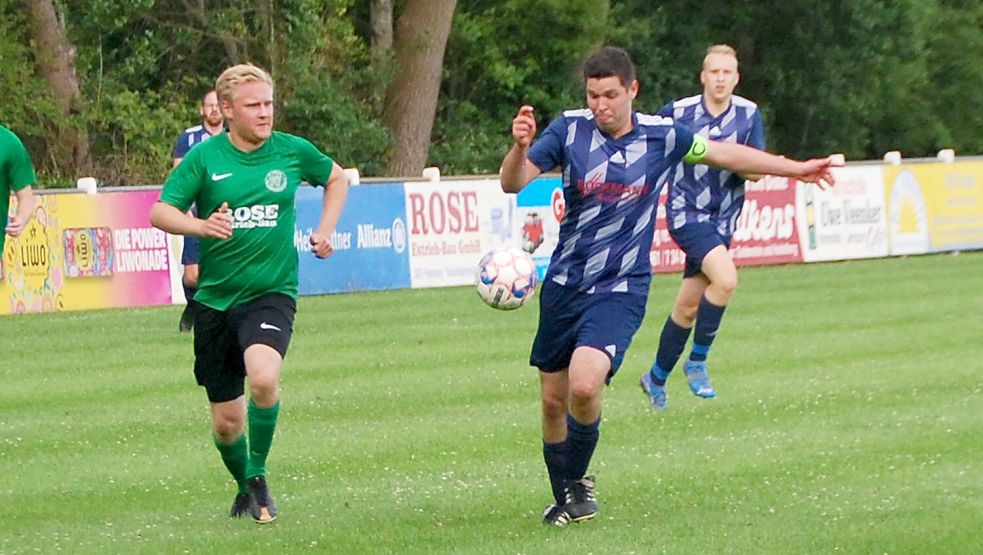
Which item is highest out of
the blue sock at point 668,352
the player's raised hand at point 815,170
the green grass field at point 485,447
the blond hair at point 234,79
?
the blond hair at point 234,79

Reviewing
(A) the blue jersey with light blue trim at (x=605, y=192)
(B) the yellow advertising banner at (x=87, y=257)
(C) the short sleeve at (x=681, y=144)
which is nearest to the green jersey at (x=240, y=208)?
(A) the blue jersey with light blue trim at (x=605, y=192)

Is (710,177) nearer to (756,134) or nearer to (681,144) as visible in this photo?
(756,134)

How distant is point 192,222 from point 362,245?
43.8 feet

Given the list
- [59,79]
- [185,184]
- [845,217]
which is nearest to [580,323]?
[185,184]

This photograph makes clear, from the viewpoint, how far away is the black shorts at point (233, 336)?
7.38 metres

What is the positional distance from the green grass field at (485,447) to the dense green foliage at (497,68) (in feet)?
44.3

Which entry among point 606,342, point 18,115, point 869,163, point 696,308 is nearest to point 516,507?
point 606,342

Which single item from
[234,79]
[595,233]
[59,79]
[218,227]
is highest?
[59,79]

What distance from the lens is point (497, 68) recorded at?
1403 inches

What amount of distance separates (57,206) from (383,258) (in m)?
3.95

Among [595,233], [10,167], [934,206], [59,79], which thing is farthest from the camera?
[59,79]

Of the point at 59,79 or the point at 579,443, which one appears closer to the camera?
the point at 579,443

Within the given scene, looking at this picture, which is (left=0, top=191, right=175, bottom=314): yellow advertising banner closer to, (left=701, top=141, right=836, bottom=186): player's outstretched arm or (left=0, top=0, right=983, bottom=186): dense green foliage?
(left=0, top=0, right=983, bottom=186): dense green foliage

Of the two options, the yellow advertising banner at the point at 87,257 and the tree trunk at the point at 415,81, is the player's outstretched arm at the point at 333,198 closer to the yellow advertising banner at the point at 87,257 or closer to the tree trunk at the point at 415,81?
the yellow advertising banner at the point at 87,257
